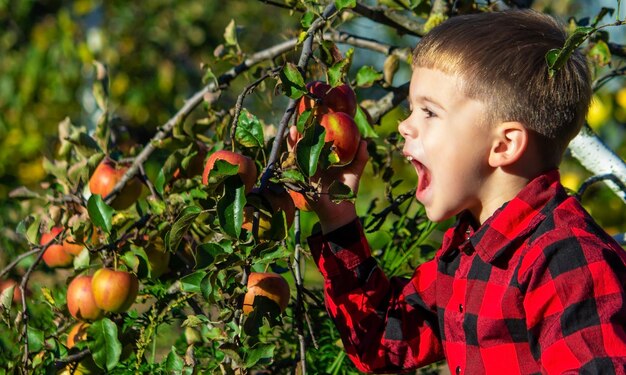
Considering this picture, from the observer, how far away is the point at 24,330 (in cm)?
145

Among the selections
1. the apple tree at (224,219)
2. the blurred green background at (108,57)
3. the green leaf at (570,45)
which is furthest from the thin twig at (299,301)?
the blurred green background at (108,57)

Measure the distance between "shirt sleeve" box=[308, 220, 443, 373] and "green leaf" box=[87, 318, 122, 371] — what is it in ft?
1.10

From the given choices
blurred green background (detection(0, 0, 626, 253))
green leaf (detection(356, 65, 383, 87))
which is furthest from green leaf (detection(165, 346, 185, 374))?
blurred green background (detection(0, 0, 626, 253))

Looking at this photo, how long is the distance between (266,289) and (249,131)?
0.22m

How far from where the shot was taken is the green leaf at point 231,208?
3.83 feet

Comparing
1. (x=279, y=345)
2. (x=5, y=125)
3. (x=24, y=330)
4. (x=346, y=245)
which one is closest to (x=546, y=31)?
(x=346, y=245)

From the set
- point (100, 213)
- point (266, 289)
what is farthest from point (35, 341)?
point (266, 289)

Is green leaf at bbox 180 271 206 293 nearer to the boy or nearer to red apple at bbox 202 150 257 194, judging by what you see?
red apple at bbox 202 150 257 194

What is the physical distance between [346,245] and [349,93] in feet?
0.83

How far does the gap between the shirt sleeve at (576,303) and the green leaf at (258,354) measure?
328 millimetres

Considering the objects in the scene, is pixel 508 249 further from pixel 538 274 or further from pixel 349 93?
pixel 349 93

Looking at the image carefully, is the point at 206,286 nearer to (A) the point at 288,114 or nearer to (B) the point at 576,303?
(A) the point at 288,114

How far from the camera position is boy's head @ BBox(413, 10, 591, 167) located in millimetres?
1339

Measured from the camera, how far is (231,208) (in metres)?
1.18
